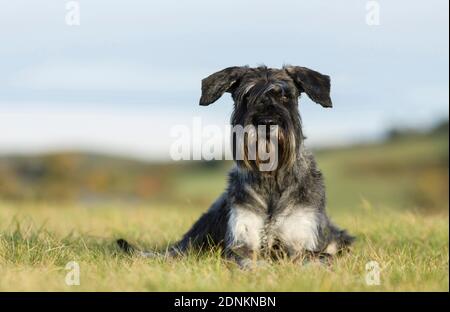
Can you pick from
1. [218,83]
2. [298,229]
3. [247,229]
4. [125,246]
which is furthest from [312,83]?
[125,246]

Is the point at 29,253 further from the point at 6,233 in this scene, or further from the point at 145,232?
the point at 145,232

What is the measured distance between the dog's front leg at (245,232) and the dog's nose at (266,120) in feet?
3.33

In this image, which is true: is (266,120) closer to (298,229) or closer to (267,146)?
(267,146)

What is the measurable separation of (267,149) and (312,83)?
3.64 feet

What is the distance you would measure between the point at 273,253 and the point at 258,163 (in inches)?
39.8

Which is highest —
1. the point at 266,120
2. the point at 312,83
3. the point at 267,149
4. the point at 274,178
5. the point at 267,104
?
the point at 312,83

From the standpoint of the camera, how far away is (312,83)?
26.4 ft

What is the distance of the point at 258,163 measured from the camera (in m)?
7.59

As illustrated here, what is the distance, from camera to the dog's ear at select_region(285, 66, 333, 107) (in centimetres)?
800

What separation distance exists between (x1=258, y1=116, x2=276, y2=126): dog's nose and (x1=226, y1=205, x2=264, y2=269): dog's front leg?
3.33 ft

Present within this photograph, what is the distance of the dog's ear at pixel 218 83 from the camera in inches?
318

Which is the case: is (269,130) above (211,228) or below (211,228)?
above

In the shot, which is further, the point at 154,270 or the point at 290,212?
the point at 290,212
